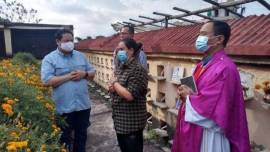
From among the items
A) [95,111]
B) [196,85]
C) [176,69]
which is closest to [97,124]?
[95,111]

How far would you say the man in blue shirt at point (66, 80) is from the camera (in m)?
3.78

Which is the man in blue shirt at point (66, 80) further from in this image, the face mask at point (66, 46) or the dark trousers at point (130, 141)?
the dark trousers at point (130, 141)

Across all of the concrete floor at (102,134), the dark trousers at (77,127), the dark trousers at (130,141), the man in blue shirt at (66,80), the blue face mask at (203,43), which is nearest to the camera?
the blue face mask at (203,43)

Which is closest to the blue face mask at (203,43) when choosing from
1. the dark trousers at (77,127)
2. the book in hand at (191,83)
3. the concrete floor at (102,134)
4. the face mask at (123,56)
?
the book in hand at (191,83)

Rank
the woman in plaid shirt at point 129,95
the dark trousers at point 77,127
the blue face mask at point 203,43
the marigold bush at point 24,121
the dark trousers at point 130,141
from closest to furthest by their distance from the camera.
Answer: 1. the marigold bush at point 24,121
2. the blue face mask at point 203,43
3. the woman in plaid shirt at point 129,95
4. the dark trousers at point 130,141
5. the dark trousers at point 77,127

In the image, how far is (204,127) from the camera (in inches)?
103

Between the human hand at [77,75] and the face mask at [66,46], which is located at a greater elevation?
the face mask at [66,46]

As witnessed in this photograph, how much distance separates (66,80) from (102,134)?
2.40m

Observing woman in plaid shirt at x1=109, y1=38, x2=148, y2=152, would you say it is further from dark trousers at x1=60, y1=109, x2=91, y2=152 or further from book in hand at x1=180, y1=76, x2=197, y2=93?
book in hand at x1=180, y1=76, x2=197, y2=93

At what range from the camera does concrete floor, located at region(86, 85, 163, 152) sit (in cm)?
515

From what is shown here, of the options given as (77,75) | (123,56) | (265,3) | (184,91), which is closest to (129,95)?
(123,56)

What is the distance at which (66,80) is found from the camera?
378cm

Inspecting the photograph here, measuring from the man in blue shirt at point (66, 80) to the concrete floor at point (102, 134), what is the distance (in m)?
1.34

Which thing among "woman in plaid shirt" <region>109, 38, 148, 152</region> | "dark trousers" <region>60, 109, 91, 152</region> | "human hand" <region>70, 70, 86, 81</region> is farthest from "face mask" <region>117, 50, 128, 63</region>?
"dark trousers" <region>60, 109, 91, 152</region>
